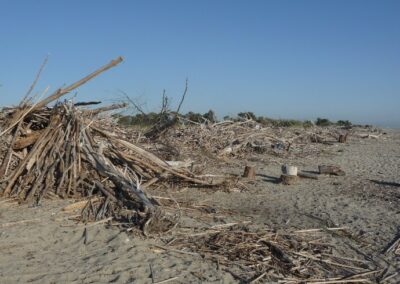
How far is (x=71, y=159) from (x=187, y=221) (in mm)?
2294

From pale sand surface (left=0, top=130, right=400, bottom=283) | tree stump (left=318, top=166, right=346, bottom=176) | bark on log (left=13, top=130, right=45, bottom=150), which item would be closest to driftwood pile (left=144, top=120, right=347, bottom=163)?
pale sand surface (left=0, top=130, right=400, bottom=283)

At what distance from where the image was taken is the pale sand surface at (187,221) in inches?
186

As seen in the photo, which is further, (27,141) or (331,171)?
(331,171)

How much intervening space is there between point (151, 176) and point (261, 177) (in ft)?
9.09

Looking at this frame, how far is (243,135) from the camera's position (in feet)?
48.1

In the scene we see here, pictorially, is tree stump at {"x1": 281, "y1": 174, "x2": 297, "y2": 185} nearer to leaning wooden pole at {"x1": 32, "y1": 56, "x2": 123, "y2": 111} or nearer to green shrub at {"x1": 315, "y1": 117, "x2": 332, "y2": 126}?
leaning wooden pole at {"x1": 32, "y1": 56, "x2": 123, "y2": 111}

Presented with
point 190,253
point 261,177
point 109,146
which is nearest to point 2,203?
point 109,146

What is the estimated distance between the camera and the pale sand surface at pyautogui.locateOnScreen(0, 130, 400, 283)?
472 centimetres

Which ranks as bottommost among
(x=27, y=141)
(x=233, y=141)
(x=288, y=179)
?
(x=288, y=179)

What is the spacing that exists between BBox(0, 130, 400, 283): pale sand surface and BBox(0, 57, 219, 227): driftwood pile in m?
0.39

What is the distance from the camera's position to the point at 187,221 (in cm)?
644

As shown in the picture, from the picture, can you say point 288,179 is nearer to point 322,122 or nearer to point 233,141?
point 233,141

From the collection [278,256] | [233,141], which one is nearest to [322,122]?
[233,141]

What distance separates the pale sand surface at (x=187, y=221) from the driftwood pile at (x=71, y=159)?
39cm
